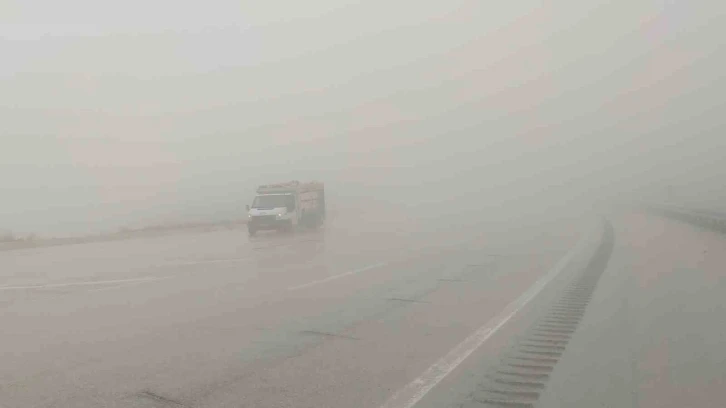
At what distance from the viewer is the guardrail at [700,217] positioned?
29.0 meters

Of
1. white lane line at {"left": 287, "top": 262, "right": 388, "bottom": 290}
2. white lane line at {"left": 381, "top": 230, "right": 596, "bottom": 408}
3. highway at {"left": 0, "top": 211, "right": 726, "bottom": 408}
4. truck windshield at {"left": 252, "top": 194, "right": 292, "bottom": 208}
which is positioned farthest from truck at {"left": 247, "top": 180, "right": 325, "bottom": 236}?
white lane line at {"left": 381, "top": 230, "right": 596, "bottom": 408}

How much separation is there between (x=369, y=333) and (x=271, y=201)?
1085 inches

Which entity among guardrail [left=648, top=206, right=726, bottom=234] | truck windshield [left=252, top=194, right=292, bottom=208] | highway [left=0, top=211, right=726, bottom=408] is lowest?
guardrail [left=648, top=206, right=726, bottom=234]

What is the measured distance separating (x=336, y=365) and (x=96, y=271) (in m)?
13.7

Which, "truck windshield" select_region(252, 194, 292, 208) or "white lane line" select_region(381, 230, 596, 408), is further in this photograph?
"truck windshield" select_region(252, 194, 292, 208)

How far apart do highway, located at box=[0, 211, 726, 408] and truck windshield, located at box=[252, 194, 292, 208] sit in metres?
15.6

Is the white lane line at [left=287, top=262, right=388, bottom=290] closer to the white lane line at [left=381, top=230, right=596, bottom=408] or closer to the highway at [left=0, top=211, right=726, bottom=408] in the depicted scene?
the highway at [left=0, top=211, right=726, bottom=408]

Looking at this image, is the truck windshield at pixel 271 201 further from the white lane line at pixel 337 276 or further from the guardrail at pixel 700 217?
the guardrail at pixel 700 217

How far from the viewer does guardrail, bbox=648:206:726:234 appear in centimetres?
2902

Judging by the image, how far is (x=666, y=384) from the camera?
24.6 feet

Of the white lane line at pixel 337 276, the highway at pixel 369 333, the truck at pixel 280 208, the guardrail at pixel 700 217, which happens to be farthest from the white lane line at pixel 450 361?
the truck at pixel 280 208

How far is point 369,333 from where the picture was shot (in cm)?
1031

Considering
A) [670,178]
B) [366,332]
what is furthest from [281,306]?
[670,178]

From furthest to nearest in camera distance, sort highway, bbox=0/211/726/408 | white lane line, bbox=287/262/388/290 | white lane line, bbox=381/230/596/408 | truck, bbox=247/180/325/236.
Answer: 1. truck, bbox=247/180/325/236
2. white lane line, bbox=287/262/388/290
3. highway, bbox=0/211/726/408
4. white lane line, bbox=381/230/596/408
